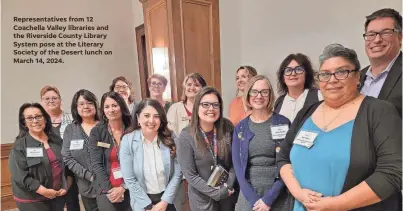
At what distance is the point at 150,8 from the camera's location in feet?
12.7

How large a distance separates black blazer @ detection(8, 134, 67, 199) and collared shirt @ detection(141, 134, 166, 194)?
93 cm

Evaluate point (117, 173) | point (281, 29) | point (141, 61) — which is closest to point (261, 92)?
point (117, 173)

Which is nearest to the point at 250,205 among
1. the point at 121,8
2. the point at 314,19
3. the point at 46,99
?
the point at 314,19

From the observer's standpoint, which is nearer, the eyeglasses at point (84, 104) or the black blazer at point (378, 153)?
the black blazer at point (378, 153)

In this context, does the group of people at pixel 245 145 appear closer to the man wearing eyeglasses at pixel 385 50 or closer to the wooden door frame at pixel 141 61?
the man wearing eyeglasses at pixel 385 50

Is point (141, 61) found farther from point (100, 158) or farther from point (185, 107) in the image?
point (100, 158)

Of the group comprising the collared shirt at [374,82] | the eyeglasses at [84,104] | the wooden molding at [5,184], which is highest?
the collared shirt at [374,82]

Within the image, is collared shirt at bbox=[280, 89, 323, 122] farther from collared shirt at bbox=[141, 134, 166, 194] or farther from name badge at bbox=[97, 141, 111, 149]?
name badge at bbox=[97, 141, 111, 149]

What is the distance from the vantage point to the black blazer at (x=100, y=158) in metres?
Answer: 2.05

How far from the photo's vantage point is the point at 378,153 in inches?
40.3

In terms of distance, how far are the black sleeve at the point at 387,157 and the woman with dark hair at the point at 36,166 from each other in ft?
7.40

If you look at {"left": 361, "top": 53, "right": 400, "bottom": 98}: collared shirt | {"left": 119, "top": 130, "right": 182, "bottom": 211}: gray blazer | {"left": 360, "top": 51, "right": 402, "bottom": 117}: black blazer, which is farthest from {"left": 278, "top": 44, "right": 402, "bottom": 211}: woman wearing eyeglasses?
{"left": 119, "top": 130, "right": 182, "bottom": 211}: gray blazer

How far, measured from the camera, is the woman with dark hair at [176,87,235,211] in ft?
5.82

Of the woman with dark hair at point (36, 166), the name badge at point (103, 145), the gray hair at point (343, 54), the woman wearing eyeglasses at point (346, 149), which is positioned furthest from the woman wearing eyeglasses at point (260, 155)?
the woman with dark hair at point (36, 166)
